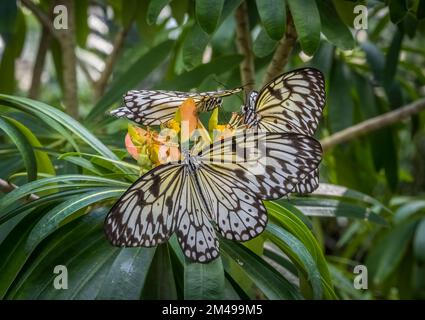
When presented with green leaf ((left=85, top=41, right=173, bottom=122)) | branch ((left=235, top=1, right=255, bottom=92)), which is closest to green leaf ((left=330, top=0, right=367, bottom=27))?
branch ((left=235, top=1, right=255, bottom=92))

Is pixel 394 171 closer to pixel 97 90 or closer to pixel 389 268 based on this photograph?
pixel 389 268

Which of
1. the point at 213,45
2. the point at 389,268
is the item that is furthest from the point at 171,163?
the point at 389,268

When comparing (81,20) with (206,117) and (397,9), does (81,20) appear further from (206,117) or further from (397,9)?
(397,9)

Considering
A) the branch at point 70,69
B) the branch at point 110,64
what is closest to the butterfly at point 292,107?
the branch at point 70,69

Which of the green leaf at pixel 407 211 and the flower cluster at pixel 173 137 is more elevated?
the flower cluster at pixel 173 137

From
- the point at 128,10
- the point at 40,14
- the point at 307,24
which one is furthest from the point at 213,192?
the point at 40,14

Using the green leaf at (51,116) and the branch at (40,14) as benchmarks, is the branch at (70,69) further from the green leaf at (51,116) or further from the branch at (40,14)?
the green leaf at (51,116)
